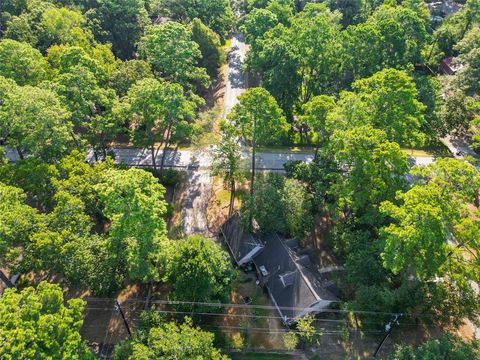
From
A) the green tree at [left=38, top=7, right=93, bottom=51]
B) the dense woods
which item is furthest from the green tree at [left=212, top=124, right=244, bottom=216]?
the green tree at [left=38, top=7, right=93, bottom=51]

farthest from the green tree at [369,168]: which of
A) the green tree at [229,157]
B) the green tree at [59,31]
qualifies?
the green tree at [59,31]

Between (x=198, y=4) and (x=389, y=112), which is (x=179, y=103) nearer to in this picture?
(x=389, y=112)

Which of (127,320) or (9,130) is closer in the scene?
(127,320)

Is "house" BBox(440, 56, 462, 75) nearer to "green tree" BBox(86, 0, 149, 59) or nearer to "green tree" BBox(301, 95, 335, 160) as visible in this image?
"green tree" BBox(301, 95, 335, 160)

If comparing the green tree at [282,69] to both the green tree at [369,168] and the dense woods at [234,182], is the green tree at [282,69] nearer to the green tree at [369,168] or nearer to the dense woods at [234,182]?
the dense woods at [234,182]

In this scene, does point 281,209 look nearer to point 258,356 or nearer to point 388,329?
point 258,356

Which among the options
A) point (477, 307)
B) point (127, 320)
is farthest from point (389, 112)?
point (127, 320)
